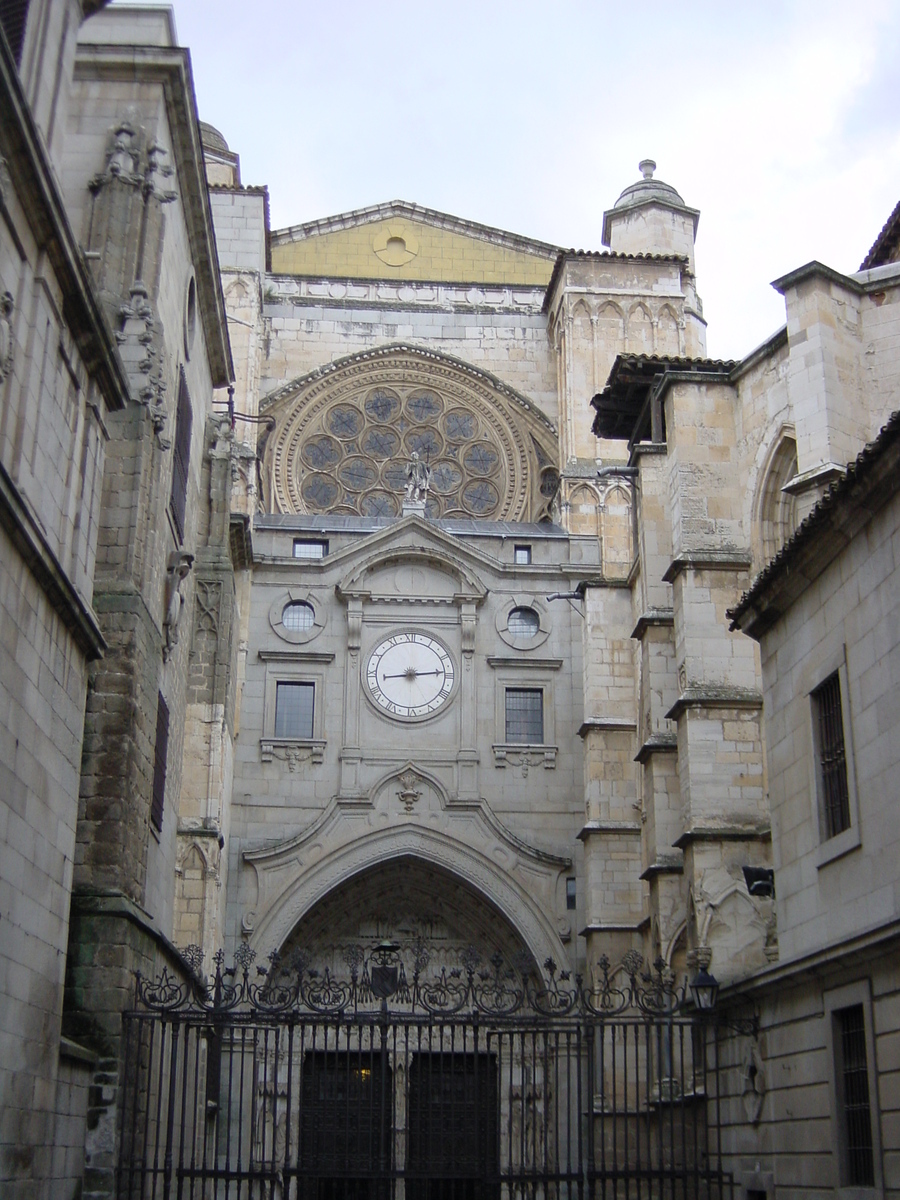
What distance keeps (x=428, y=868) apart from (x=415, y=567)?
5874mm

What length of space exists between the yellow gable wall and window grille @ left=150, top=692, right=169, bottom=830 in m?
21.3

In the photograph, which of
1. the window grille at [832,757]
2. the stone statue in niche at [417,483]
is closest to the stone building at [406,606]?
the window grille at [832,757]

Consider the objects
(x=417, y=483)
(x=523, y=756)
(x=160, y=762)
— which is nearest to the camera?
(x=160, y=762)

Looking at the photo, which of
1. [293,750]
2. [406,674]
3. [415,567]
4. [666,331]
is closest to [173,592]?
[293,750]

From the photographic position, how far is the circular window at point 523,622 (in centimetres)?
2994

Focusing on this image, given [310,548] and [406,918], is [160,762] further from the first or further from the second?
[310,548]

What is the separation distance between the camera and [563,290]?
34.1 m

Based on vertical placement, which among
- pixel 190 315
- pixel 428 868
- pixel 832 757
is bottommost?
pixel 832 757

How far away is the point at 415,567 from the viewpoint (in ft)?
98.7

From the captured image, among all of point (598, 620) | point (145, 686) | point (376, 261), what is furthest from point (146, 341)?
point (376, 261)

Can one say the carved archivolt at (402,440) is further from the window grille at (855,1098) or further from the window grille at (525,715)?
the window grille at (855,1098)

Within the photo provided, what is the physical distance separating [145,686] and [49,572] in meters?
4.52

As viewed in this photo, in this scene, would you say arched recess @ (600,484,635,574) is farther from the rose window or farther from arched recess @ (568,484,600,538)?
the rose window

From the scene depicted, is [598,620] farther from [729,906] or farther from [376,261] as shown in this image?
[376,261]
